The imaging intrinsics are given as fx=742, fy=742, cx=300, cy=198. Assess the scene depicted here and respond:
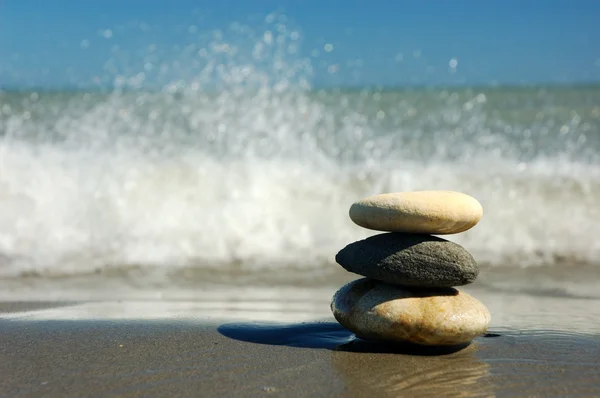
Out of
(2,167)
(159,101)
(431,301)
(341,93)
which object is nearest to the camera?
(431,301)

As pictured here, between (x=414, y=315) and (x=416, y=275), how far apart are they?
0.19 meters

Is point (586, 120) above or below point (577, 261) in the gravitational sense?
above

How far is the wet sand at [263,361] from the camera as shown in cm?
300

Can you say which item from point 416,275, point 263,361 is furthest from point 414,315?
point 263,361

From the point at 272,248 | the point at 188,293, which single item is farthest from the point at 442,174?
the point at 188,293

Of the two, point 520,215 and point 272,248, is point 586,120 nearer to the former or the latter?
point 520,215

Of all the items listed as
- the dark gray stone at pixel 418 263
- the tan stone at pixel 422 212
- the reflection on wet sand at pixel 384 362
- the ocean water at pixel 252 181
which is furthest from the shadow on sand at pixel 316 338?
the ocean water at pixel 252 181

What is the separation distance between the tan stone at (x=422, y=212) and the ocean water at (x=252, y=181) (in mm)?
1955

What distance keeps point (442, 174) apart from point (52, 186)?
416 centimetres

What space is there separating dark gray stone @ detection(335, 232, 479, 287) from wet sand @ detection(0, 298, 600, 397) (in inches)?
13.3

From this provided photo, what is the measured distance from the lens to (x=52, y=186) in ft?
24.3

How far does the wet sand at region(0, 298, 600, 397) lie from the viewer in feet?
9.83

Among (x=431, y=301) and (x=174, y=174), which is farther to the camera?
(x=174, y=174)

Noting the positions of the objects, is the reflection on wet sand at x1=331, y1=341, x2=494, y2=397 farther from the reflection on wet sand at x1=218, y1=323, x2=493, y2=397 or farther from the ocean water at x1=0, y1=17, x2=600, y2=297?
the ocean water at x1=0, y1=17, x2=600, y2=297
